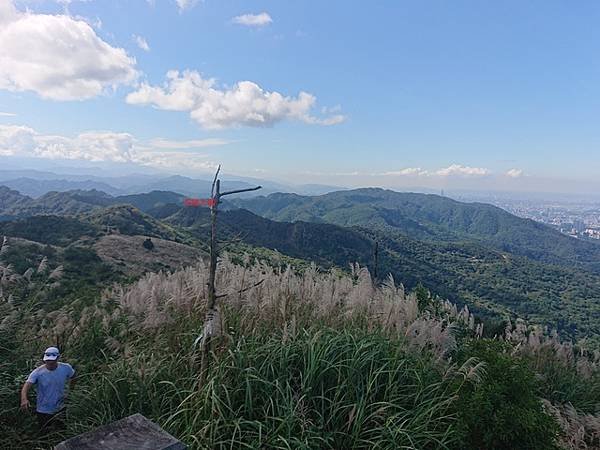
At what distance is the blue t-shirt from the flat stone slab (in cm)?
179

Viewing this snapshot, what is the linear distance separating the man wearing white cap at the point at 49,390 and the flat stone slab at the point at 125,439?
172 centimetres

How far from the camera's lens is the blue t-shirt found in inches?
137

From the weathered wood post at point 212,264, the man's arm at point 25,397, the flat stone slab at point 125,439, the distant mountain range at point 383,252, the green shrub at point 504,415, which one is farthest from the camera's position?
the distant mountain range at point 383,252

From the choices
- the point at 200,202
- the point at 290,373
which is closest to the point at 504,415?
the point at 290,373

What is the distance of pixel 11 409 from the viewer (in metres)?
3.38

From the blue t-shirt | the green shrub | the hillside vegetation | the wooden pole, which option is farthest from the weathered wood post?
the green shrub

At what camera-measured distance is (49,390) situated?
3471mm

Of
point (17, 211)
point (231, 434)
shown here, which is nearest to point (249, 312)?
point (231, 434)

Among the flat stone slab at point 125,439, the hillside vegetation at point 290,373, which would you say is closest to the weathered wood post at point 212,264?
the hillside vegetation at point 290,373

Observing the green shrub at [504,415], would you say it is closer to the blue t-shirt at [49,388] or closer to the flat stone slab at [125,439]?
the flat stone slab at [125,439]

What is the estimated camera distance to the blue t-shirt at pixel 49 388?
3.47 meters

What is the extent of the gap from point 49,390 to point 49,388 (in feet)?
0.05

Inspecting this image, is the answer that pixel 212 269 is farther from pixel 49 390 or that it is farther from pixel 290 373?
pixel 49 390

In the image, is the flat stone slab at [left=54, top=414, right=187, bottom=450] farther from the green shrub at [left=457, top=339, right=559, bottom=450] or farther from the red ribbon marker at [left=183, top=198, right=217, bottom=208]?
the green shrub at [left=457, top=339, right=559, bottom=450]
